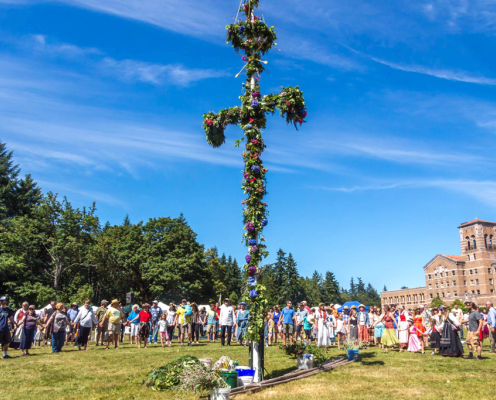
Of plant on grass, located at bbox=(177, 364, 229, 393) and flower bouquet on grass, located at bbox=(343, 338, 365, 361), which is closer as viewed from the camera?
plant on grass, located at bbox=(177, 364, 229, 393)

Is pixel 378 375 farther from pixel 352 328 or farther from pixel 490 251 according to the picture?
pixel 490 251

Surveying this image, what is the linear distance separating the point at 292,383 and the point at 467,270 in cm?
11050

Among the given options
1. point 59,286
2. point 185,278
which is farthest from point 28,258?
point 185,278

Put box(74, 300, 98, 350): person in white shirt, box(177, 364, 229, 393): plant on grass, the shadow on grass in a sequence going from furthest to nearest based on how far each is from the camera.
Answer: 1. box(74, 300, 98, 350): person in white shirt
2. the shadow on grass
3. box(177, 364, 229, 393): plant on grass

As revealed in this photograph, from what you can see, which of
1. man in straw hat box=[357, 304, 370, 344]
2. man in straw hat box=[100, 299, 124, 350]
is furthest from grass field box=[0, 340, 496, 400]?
man in straw hat box=[357, 304, 370, 344]

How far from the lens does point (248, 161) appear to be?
10.2 metres

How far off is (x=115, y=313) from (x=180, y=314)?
330 cm

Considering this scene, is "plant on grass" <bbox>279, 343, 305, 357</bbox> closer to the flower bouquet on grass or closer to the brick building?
the flower bouquet on grass

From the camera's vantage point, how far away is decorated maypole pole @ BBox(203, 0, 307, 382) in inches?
381

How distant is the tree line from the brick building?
72.6m

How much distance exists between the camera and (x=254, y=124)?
411 inches

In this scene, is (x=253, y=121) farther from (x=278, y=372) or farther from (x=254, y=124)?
(x=278, y=372)

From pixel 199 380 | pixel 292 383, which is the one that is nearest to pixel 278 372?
pixel 292 383

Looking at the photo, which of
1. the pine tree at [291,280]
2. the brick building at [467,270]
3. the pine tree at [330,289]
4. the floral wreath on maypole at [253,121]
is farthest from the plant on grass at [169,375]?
the brick building at [467,270]
